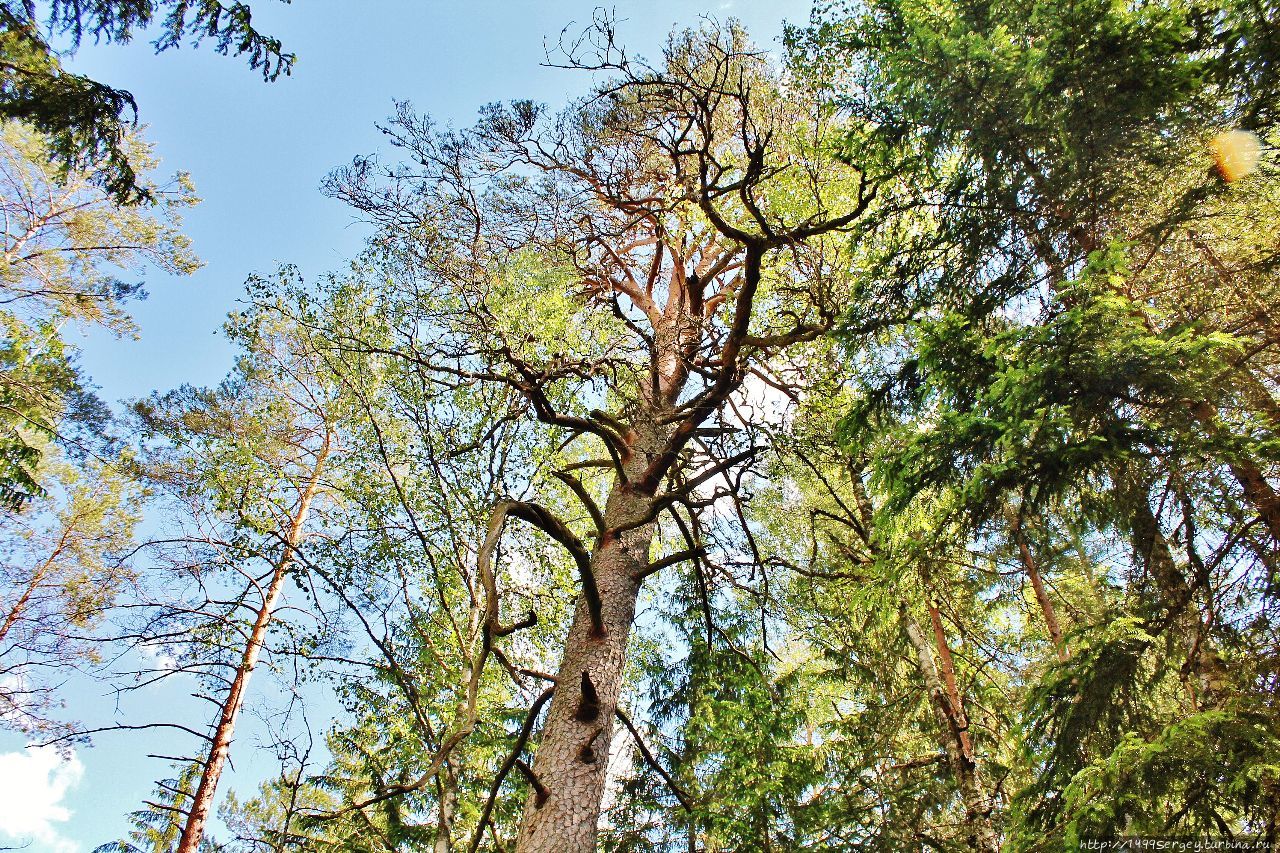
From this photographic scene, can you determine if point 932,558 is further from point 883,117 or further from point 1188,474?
point 883,117

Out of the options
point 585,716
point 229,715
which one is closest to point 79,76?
point 585,716

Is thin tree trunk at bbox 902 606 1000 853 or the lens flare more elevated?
the lens flare

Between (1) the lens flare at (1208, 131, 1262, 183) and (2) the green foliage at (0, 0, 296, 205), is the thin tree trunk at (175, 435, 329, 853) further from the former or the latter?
(1) the lens flare at (1208, 131, 1262, 183)

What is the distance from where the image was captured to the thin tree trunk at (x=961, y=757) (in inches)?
202

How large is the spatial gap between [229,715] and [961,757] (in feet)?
26.9

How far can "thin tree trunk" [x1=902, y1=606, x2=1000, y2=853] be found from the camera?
→ 5.12 m

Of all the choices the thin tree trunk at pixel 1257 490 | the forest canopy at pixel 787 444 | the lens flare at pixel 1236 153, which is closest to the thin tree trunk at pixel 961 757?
the forest canopy at pixel 787 444

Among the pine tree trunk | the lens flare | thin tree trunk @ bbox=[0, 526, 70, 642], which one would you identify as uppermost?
thin tree trunk @ bbox=[0, 526, 70, 642]

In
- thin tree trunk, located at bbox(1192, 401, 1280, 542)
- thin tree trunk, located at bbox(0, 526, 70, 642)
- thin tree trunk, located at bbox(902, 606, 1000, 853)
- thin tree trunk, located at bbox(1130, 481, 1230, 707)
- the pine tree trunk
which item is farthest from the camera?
thin tree trunk, located at bbox(0, 526, 70, 642)

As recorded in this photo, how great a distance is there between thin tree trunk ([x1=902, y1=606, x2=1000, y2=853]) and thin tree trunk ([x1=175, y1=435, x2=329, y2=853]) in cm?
630

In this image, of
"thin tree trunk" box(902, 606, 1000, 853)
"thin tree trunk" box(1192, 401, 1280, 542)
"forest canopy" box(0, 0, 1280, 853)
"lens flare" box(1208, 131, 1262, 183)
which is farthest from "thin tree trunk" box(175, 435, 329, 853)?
"lens flare" box(1208, 131, 1262, 183)

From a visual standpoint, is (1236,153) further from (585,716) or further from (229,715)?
(229,715)

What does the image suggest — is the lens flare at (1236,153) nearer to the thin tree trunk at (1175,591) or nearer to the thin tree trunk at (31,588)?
the thin tree trunk at (1175,591)

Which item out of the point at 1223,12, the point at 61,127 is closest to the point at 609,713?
the point at 61,127
